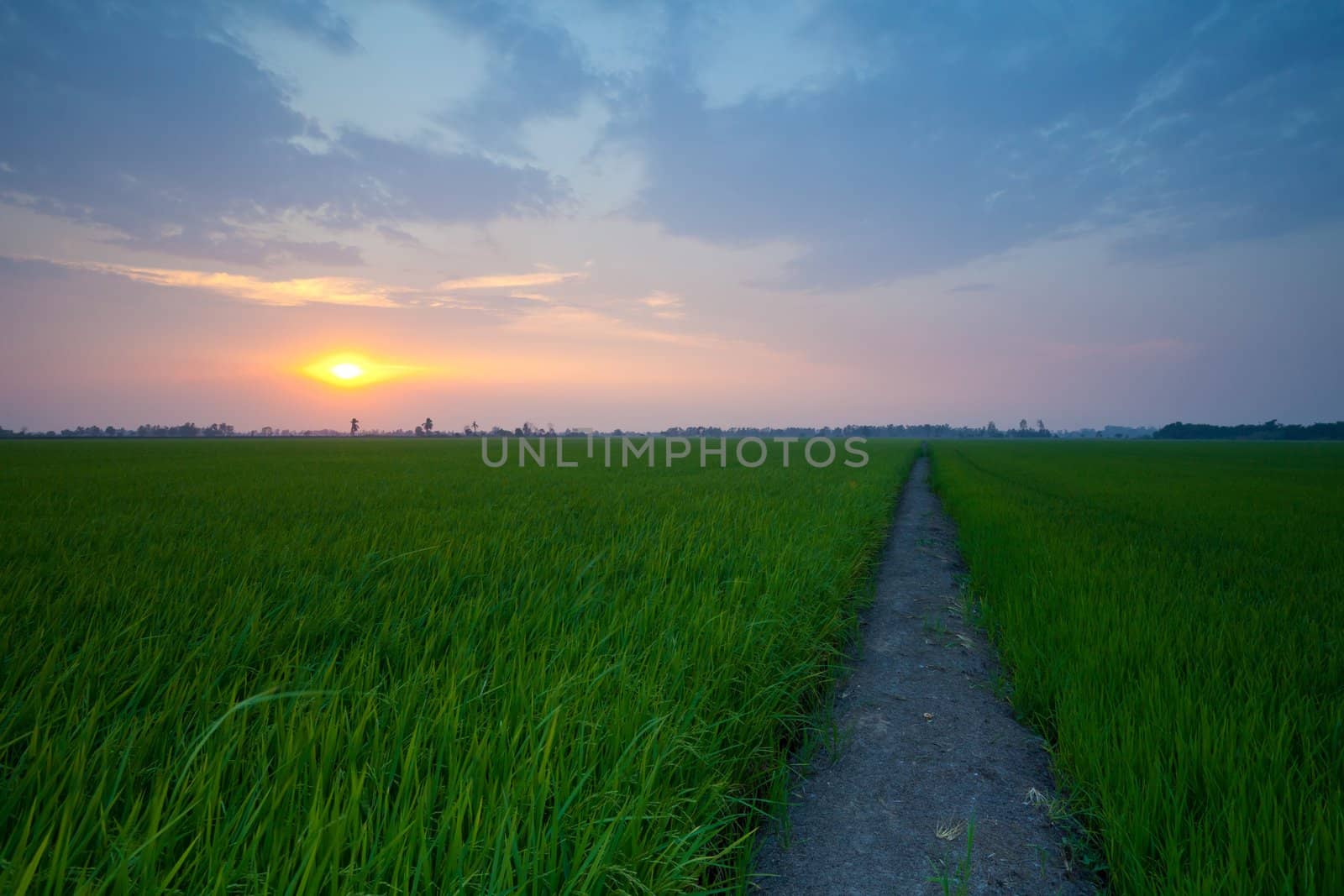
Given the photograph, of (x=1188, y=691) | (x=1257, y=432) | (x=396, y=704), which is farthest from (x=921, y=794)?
(x=1257, y=432)

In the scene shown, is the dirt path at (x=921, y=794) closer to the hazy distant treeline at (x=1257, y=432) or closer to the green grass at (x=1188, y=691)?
the green grass at (x=1188, y=691)

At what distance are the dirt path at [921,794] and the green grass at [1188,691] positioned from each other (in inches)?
9.0

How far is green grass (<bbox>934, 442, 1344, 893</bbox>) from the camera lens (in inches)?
68.7

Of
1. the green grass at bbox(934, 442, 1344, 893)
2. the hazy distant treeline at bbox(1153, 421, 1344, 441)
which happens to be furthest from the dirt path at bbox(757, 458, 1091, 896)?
the hazy distant treeline at bbox(1153, 421, 1344, 441)

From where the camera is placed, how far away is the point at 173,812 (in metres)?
1.43

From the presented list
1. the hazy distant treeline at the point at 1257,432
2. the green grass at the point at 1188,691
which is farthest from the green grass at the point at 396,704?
the hazy distant treeline at the point at 1257,432

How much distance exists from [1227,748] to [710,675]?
82.0 inches

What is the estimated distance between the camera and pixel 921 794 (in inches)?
96.4

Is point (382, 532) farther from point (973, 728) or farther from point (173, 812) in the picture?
point (973, 728)

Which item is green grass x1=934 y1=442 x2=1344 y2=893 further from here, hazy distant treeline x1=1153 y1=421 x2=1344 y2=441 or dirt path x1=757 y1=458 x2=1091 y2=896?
hazy distant treeline x1=1153 y1=421 x2=1344 y2=441

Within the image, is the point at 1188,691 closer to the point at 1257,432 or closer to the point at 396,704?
the point at 396,704

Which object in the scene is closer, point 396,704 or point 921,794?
point 396,704

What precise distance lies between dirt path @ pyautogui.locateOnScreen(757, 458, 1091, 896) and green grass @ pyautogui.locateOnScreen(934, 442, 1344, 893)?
0.75ft

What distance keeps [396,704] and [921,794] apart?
2295mm
